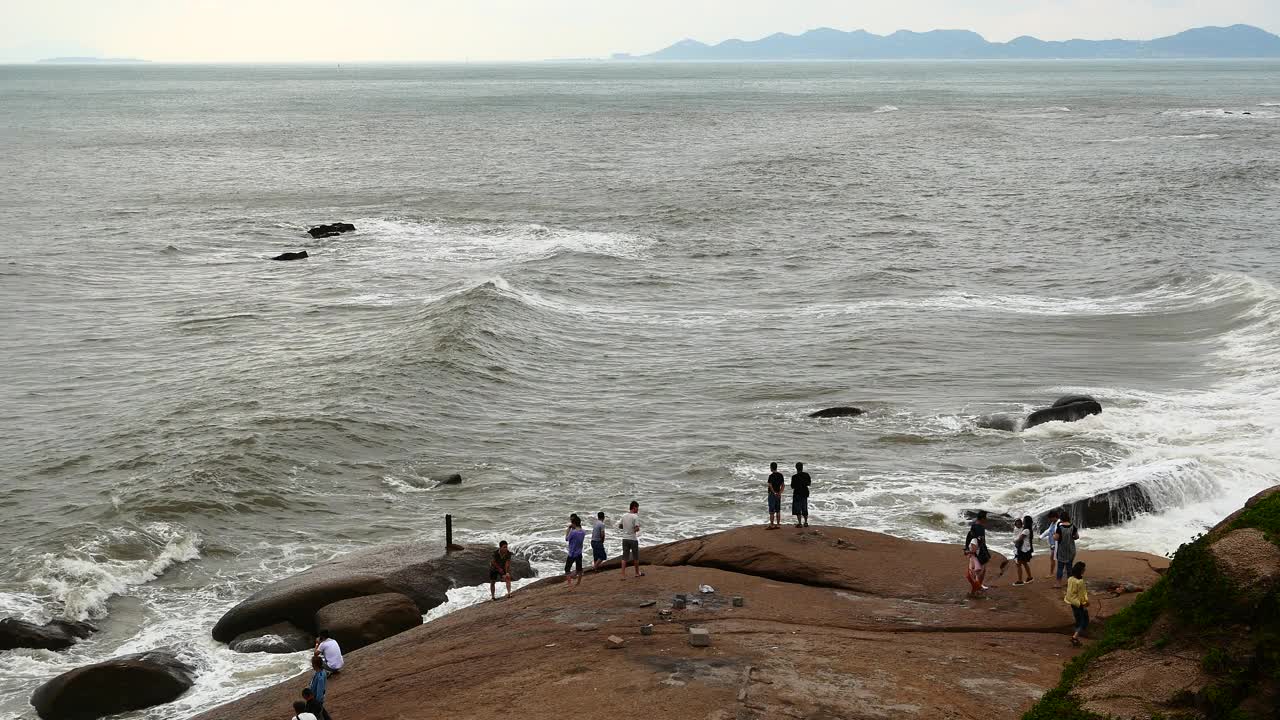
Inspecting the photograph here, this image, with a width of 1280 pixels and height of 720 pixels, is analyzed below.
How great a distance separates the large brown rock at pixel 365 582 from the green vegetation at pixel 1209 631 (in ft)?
40.7

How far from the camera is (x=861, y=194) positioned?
87.0 m

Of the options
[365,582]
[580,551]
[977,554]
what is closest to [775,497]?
[580,551]

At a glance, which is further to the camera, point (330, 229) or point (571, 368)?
point (330, 229)

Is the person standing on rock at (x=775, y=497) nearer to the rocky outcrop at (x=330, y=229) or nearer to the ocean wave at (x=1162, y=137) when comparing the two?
the rocky outcrop at (x=330, y=229)

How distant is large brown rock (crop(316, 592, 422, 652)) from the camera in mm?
22109

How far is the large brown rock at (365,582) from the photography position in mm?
23094

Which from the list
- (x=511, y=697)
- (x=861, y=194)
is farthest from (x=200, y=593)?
(x=861, y=194)

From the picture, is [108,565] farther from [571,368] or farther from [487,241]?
[487,241]

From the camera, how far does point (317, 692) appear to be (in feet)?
57.3

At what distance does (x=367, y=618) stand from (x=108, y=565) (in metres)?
7.62

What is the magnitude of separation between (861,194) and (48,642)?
236ft

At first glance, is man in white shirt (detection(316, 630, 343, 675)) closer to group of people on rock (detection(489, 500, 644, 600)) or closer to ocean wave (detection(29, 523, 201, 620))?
group of people on rock (detection(489, 500, 644, 600))

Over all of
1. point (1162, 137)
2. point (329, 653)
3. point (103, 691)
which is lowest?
point (103, 691)

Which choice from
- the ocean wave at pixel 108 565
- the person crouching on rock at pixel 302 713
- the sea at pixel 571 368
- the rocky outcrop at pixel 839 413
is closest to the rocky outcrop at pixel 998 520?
the sea at pixel 571 368
